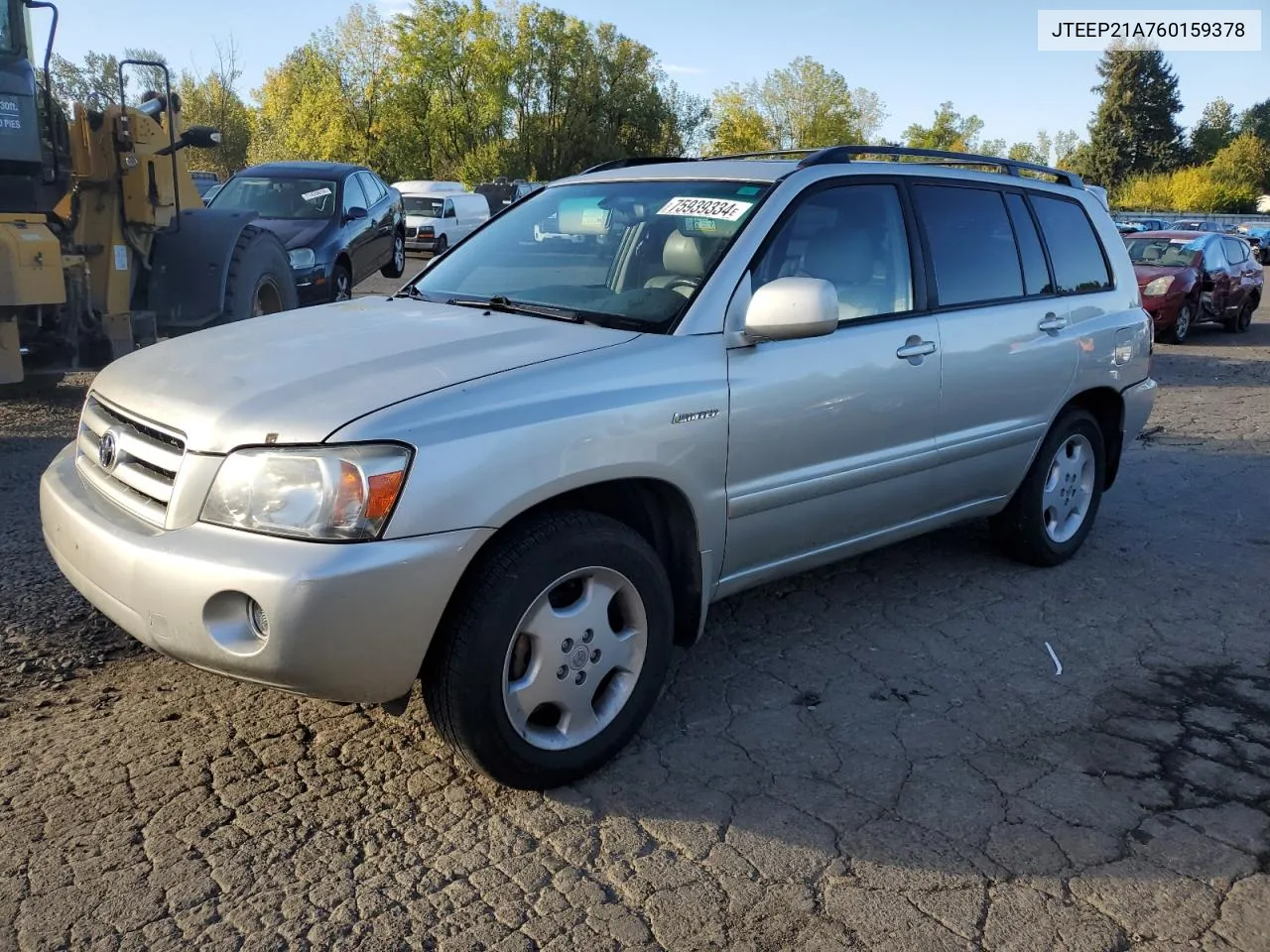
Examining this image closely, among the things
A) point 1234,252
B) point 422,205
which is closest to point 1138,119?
point 422,205

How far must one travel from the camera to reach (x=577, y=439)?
9.88 feet

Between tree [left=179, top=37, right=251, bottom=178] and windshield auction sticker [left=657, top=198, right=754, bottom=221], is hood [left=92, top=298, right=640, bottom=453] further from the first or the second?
tree [left=179, top=37, right=251, bottom=178]

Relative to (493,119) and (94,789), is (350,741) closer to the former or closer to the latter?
(94,789)

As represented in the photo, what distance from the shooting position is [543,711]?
3.21 m

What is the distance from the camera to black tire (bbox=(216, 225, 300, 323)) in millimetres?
8562

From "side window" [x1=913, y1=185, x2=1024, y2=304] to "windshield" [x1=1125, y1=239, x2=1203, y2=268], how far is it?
12357 millimetres

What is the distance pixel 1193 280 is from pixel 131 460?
15.2m

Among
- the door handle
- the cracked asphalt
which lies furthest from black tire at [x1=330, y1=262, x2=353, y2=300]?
the door handle

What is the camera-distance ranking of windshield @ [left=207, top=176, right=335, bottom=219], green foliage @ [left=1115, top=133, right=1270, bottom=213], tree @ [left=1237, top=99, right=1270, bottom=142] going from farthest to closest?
tree @ [left=1237, top=99, right=1270, bottom=142] < green foliage @ [left=1115, top=133, right=1270, bottom=213] < windshield @ [left=207, top=176, right=335, bottom=219]

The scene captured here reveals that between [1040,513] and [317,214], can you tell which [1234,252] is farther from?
[1040,513]

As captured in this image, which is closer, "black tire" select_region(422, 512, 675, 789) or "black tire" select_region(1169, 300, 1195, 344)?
"black tire" select_region(422, 512, 675, 789)

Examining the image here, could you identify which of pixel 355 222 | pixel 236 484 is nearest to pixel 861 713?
pixel 236 484

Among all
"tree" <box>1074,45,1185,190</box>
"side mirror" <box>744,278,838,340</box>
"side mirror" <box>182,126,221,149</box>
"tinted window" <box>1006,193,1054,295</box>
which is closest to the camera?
"side mirror" <box>744,278,838,340</box>

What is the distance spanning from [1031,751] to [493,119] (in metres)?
54.5
